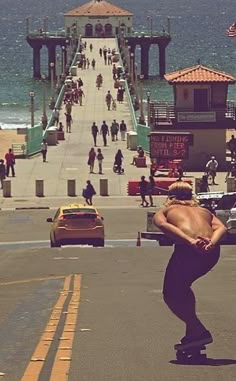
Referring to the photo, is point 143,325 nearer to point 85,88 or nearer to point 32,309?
point 32,309

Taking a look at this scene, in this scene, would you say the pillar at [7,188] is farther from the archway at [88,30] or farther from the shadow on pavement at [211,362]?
the archway at [88,30]

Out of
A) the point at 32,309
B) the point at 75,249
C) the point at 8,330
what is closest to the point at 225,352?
the point at 8,330

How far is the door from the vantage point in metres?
50.1

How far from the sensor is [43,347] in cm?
1052

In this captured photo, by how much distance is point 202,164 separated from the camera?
48656mm

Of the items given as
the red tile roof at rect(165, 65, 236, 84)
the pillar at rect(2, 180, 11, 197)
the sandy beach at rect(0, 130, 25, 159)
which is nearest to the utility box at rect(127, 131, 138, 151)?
the red tile roof at rect(165, 65, 236, 84)

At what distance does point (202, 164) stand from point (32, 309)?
35346mm

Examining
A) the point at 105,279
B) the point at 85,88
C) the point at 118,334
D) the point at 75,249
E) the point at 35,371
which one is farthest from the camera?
the point at 85,88

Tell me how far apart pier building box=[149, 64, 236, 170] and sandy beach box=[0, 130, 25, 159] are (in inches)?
397

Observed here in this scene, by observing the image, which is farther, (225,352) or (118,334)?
(118,334)

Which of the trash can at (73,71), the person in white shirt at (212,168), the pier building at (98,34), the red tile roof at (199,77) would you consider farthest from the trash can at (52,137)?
the pier building at (98,34)

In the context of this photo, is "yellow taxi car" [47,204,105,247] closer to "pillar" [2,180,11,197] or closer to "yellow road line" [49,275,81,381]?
"pillar" [2,180,11,197]

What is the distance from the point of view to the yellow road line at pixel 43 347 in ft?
30.5

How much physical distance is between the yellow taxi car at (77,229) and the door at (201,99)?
71.4 feet
